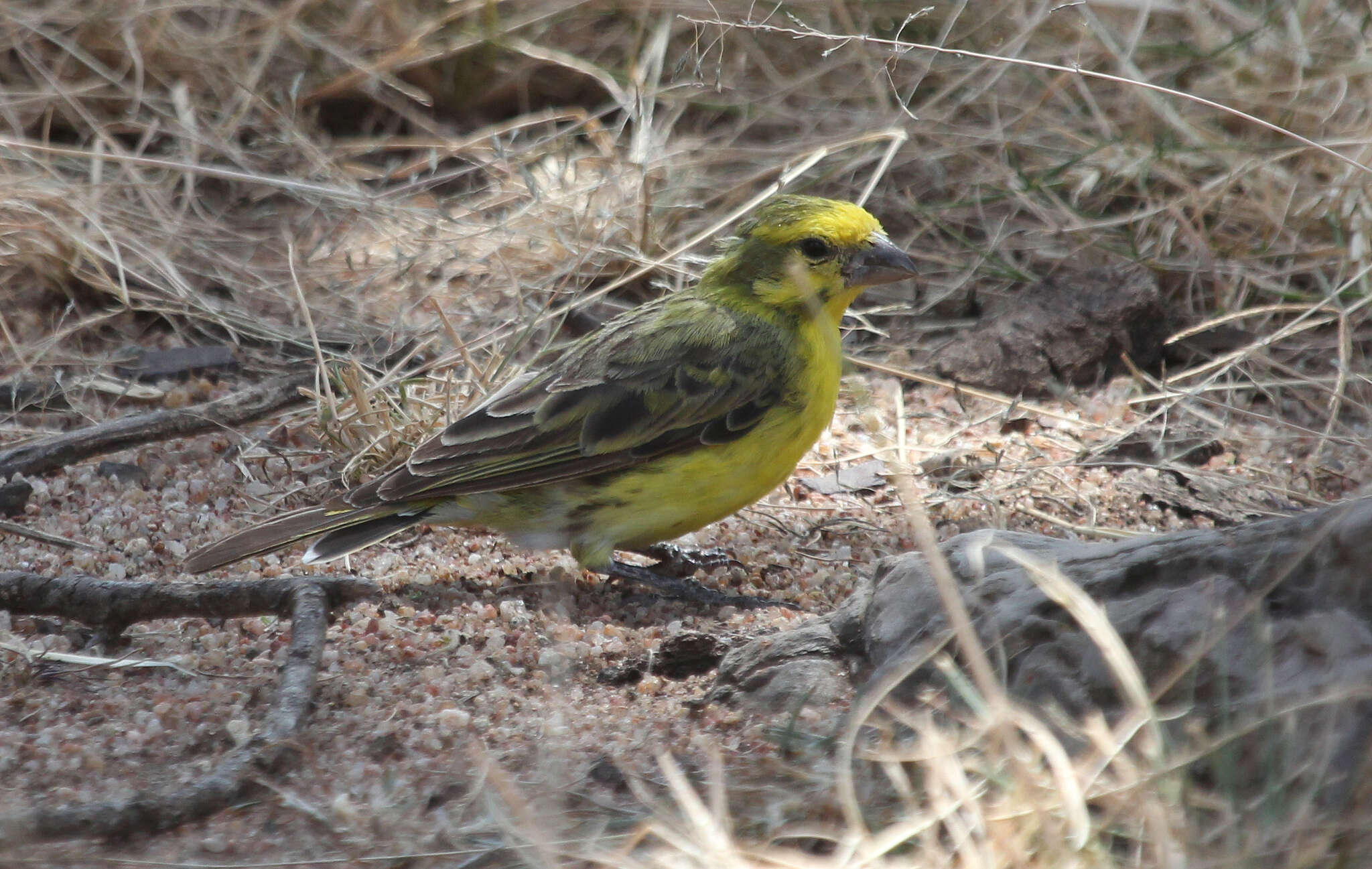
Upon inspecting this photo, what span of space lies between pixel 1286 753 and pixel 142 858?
1.83 m

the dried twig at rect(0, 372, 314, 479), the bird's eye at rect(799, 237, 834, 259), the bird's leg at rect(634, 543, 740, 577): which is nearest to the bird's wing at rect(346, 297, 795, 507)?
the bird's eye at rect(799, 237, 834, 259)

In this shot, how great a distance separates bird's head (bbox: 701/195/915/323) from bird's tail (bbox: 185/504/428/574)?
1.24 metres

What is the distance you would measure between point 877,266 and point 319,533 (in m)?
1.80

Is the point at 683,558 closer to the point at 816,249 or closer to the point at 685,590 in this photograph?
the point at 685,590

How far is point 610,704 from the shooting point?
2.97m

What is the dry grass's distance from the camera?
15.5 ft

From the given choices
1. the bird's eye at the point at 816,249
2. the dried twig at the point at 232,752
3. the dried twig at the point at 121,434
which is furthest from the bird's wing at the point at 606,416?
the dried twig at the point at 121,434

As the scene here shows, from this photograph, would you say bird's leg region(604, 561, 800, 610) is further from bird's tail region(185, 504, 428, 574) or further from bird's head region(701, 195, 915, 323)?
bird's head region(701, 195, 915, 323)

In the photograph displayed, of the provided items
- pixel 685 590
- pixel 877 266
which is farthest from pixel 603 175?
pixel 685 590

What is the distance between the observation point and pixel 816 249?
4.12 m

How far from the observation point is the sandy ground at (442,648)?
95.7 inches

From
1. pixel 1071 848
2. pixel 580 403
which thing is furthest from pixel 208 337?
pixel 1071 848

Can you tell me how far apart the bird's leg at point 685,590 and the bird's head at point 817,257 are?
0.88 meters

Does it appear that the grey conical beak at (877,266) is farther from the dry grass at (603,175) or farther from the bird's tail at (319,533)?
the bird's tail at (319,533)
